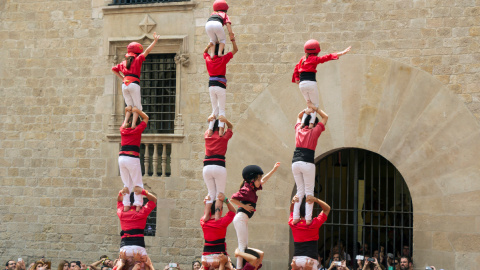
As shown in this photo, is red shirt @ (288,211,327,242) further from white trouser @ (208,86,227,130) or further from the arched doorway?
the arched doorway

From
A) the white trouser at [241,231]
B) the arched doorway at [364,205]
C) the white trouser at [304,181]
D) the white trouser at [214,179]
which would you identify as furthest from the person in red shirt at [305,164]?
the arched doorway at [364,205]

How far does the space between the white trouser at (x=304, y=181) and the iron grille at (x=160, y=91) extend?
680cm

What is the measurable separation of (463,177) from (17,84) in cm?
1077

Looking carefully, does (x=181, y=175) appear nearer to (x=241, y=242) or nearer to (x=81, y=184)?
(x=81, y=184)

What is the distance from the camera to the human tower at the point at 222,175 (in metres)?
13.1

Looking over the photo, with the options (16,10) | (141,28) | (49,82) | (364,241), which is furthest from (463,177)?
(16,10)

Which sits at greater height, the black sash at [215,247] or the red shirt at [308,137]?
the red shirt at [308,137]

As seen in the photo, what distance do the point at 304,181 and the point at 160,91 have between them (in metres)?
7.36

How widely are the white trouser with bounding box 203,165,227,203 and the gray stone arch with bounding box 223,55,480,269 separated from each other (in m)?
4.39

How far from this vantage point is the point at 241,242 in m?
13.7

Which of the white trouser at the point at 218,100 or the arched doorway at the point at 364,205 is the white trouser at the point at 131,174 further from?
the arched doorway at the point at 364,205

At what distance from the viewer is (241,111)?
1856cm

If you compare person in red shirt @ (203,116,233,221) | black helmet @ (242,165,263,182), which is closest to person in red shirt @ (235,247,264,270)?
person in red shirt @ (203,116,233,221)

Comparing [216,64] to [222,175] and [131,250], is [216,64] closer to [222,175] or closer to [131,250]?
[222,175]
